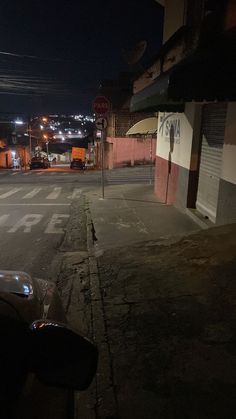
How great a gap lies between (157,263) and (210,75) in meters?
3.07

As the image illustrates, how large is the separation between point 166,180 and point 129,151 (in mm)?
23772

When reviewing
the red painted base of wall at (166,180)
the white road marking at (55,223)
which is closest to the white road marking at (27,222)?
the white road marking at (55,223)

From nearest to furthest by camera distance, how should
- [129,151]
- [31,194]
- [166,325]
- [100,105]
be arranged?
1. [166,325]
2. [100,105]
3. [31,194]
4. [129,151]

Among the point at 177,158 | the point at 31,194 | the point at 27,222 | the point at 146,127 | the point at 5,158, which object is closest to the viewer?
the point at 27,222

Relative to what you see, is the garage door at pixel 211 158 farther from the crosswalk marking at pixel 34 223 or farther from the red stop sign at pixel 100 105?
the red stop sign at pixel 100 105

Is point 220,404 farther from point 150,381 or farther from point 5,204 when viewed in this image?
point 5,204

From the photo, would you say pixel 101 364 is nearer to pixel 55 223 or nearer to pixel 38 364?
pixel 38 364

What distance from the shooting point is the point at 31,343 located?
1.62m

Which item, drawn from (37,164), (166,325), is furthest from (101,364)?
(37,164)

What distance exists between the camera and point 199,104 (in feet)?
29.0

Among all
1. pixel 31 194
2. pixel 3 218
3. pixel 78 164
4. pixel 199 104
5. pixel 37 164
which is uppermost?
pixel 199 104

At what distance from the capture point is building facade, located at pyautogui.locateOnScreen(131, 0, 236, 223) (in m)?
5.69

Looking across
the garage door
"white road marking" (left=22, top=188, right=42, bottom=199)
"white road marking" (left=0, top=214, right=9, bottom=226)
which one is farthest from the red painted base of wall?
"white road marking" (left=22, top=188, right=42, bottom=199)

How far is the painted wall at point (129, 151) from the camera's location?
34781 mm
